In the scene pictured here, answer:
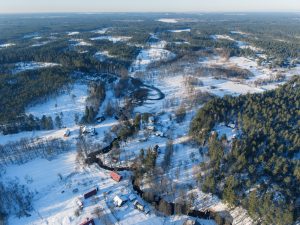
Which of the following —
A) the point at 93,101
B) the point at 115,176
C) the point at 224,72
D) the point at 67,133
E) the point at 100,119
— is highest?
the point at 224,72

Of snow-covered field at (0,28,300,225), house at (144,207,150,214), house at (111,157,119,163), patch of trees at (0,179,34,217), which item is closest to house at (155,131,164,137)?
snow-covered field at (0,28,300,225)

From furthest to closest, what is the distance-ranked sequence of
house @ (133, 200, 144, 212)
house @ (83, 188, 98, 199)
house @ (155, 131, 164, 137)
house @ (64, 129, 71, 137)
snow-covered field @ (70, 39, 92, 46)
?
snow-covered field @ (70, 39, 92, 46)
house @ (64, 129, 71, 137)
house @ (155, 131, 164, 137)
house @ (83, 188, 98, 199)
house @ (133, 200, 144, 212)

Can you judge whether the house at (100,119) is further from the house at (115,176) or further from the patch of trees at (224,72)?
the patch of trees at (224,72)

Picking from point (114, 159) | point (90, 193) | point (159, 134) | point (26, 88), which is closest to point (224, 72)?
point (159, 134)

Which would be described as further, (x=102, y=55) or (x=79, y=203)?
(x=102, y=55)

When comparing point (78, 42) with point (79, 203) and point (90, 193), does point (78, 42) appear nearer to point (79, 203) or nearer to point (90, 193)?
point (90, 193)

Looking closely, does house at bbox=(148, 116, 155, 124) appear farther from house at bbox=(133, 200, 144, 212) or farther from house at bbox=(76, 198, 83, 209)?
house at bbox=(76, 198, 83, 209)

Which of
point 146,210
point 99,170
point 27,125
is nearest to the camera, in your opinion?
point 146,210

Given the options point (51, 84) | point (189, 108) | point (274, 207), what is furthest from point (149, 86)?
point (274, 207)

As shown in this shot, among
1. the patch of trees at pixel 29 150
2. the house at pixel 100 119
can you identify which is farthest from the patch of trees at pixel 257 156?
the patch of trees at pixel 29 150

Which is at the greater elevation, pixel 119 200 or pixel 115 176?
pixel 115 176
